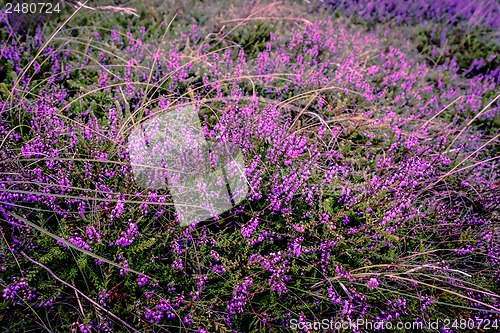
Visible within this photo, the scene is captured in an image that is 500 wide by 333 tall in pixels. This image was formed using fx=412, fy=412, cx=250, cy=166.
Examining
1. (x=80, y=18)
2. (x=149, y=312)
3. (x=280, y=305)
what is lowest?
(x=280, y=305)

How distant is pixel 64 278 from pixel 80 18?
2.62m

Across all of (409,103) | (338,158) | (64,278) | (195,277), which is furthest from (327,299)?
(409,103)

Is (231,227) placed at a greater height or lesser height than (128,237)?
lesser

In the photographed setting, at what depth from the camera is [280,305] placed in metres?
2.11

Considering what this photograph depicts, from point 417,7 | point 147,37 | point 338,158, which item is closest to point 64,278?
point 338,158

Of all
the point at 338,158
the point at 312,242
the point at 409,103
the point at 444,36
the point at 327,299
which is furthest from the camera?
the point at 444,36

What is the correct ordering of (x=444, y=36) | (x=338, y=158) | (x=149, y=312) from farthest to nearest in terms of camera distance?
Result: (x=444, y=36), (x=338, y=158), (x=149, y=312)

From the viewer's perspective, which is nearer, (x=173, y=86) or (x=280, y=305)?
(x=280, y=305)

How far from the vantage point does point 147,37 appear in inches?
145

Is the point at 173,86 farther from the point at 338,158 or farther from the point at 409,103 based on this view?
the point at 409,103

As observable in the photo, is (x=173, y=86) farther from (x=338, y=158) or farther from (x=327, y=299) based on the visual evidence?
(x=327, y=299)

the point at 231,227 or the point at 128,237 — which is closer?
the point at 128,237

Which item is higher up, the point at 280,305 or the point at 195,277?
the point at 195,277

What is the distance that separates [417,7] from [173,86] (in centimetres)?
356
